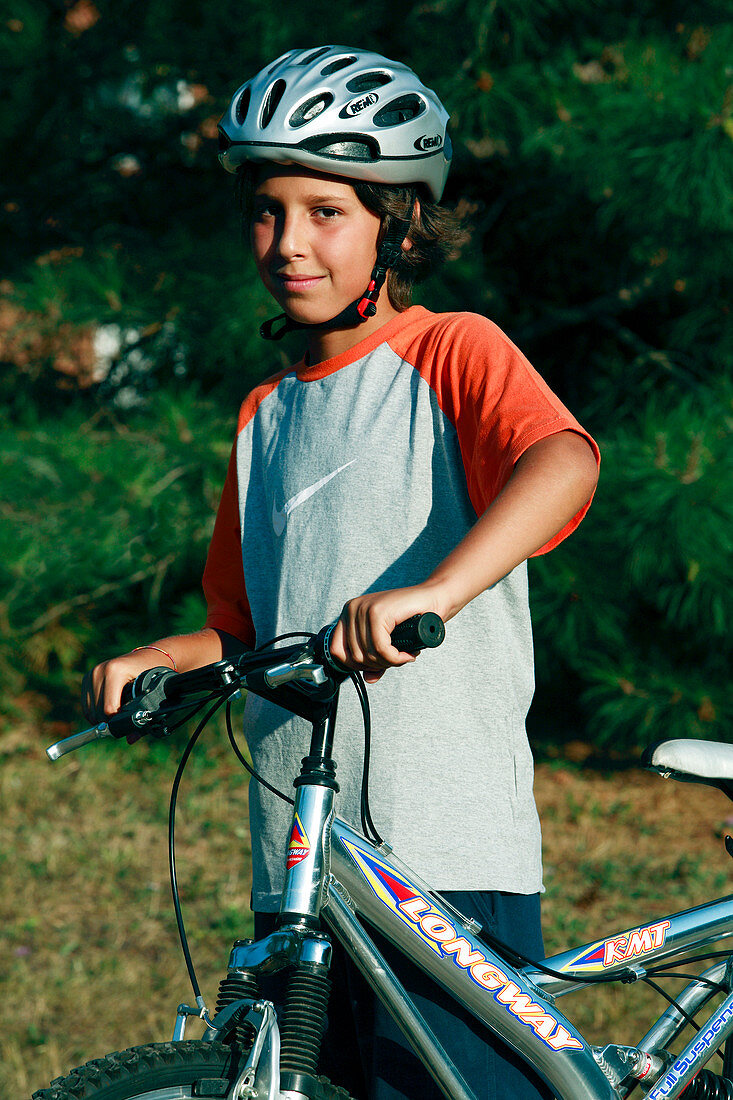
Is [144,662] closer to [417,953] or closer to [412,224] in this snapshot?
[417,953]

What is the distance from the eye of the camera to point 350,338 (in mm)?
1653

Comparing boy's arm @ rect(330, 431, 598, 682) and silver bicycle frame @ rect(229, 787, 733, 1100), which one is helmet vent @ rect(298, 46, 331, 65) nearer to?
boy's arm @ rect(330, 431, 598, 682)

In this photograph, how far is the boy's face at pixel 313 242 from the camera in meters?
1.59

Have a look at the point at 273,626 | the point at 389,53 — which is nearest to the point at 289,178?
the point at 273,626

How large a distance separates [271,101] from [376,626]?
999mm

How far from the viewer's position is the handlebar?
1090 mm

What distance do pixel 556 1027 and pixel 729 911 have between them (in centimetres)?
43

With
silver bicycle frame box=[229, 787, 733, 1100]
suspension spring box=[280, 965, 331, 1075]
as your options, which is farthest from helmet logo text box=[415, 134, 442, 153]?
suspension spring box=[280, 965, 331, 1075]

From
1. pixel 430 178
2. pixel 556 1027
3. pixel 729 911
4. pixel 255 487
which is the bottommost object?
pixel 556 1027

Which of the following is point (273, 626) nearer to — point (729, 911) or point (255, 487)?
point (255, 487)

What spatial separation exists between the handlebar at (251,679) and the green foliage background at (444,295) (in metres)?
2.79

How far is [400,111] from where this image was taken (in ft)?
5.80

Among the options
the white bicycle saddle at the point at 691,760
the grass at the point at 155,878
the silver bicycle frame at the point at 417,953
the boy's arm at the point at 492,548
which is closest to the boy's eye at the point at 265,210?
the boy's arm at the point at 492,548

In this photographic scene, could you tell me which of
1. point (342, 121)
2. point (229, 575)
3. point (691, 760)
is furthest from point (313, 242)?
point (691, 760)
